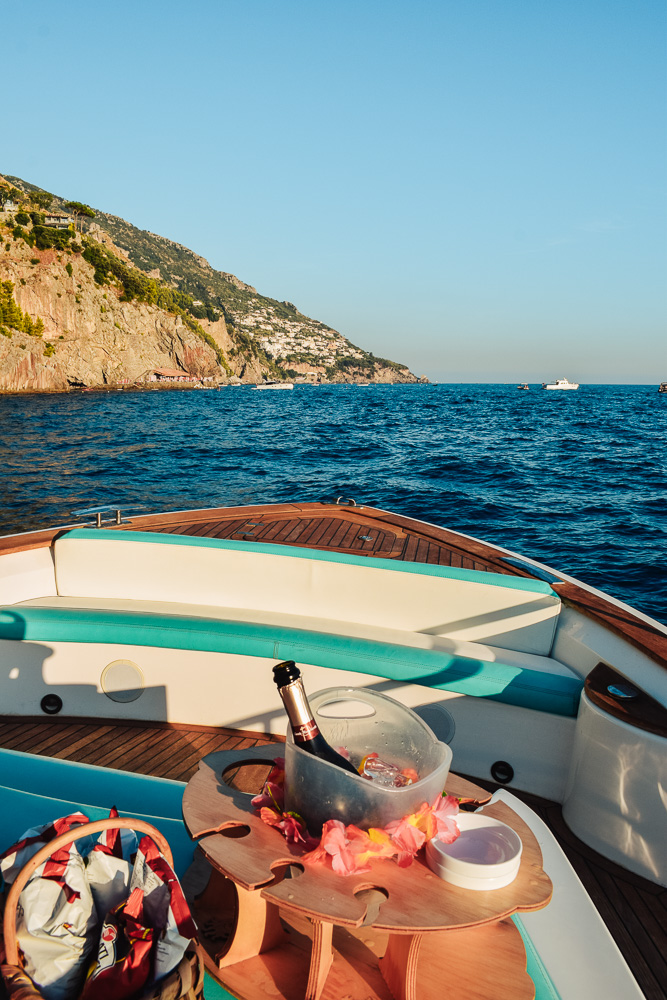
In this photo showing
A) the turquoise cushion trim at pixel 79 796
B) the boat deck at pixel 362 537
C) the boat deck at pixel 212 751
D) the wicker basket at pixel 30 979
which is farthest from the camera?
the boat deck at pixel 362 537

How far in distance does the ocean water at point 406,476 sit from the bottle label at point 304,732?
3.37 metres

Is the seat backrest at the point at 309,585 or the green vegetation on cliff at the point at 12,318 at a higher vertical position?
the green vegetation on cliff at the point at 12,318

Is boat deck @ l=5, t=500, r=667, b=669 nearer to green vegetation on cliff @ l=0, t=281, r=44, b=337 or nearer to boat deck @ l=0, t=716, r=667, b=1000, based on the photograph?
boat deck @ l=0, t=716, r=667, b=1000

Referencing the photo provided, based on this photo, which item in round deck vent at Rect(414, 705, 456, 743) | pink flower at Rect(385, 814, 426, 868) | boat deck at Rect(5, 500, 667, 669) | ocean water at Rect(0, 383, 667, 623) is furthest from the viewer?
ocean water at Rect(0, 383, 667, 623)

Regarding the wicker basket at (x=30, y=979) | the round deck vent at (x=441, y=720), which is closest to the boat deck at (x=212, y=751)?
the round deck vent at (x=441, y=720)

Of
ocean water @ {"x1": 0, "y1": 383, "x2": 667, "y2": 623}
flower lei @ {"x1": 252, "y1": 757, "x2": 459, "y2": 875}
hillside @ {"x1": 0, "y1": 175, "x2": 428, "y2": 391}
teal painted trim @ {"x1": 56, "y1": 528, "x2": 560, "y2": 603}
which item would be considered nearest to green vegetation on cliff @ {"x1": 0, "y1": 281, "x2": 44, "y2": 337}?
hillside @ {"x1": 0, "y1": 175, "x2": 428, "y2": 391}

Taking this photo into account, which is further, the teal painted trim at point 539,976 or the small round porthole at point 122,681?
the small round porthole at point 122,681

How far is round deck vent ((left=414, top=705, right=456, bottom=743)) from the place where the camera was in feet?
10.3

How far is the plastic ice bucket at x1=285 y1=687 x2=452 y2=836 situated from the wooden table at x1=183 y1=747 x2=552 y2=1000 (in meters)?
0.12

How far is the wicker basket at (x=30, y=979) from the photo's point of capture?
40.6 inches

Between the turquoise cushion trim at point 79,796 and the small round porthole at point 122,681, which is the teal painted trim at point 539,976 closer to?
the turquoise cushion trim at point 79,796

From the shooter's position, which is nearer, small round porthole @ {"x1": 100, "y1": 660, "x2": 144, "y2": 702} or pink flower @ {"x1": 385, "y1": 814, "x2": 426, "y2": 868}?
pink flower @ {"x1": 385, "y1": 814, "x2": 426, "y2": 868}

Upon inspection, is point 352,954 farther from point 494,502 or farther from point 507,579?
point 494,502

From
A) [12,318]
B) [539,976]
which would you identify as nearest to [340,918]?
[539,976]
